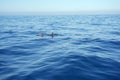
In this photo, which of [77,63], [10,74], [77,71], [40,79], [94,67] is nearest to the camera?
[40,79]

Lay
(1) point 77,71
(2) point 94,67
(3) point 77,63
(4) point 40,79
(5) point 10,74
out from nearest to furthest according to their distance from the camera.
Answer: (4) point 40,79 → (5) point 10,74 → (1) point 77,71 → (2) point 94,67 → (3) point 77,63

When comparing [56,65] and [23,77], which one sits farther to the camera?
[56,65]

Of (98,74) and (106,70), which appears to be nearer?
(98,74)

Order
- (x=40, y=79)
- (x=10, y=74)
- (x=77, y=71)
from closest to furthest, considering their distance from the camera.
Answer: (x=40, y=79) < (x=10, y=74) < (x=77, y=71)

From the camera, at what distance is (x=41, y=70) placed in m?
6.38

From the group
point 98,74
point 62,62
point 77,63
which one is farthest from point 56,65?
point 98,74

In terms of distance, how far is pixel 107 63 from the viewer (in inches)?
293

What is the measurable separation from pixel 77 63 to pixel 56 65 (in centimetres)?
117

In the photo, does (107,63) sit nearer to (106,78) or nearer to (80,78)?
(106,78)

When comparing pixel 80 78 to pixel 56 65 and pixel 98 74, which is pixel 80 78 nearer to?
pixel 98 74

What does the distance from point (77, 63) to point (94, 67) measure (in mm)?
967

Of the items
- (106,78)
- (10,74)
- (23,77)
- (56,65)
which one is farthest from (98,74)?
(10,74)

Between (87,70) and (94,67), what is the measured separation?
577 millimetres

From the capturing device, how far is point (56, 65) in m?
7.10
